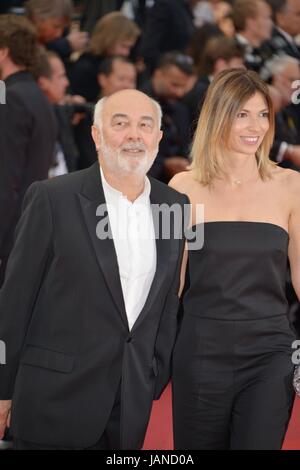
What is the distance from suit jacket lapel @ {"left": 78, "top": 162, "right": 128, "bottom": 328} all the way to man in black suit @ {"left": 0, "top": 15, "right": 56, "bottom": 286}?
79.1 inches

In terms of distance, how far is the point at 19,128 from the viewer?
5.30 metres

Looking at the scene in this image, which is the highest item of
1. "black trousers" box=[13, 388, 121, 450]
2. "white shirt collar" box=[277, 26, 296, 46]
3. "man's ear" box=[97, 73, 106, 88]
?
"white shirt collar" box=[277, 26, 296, 46]

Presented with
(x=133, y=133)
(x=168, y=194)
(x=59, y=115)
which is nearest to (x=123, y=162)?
(x=133, y=133)

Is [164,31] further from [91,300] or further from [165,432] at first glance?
[91,300]

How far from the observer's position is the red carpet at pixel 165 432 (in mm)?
4723

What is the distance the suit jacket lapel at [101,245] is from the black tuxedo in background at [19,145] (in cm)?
A: 200

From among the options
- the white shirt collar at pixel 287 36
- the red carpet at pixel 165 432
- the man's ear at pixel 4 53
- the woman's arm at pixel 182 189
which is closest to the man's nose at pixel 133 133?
the woman's arm at pixel 182 189

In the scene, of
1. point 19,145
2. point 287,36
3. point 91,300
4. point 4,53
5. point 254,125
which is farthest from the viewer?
point 287,36

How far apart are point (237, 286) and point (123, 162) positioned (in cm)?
66

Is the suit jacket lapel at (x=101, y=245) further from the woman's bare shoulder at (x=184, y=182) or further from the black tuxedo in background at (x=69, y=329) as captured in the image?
the woman's bare shoulder at (x=184, y=182)

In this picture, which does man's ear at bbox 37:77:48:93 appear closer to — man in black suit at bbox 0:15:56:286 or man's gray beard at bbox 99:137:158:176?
man in black suit at bbox 0:15:56:286

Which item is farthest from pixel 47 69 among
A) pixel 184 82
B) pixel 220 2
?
pixel 220 2

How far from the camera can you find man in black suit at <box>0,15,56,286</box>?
5281mm

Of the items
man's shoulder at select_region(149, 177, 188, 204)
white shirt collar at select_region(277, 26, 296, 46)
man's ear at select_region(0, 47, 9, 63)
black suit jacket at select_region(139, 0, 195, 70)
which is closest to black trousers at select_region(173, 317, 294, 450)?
man's shoulder at select_region(149, 177, 188, 204)
